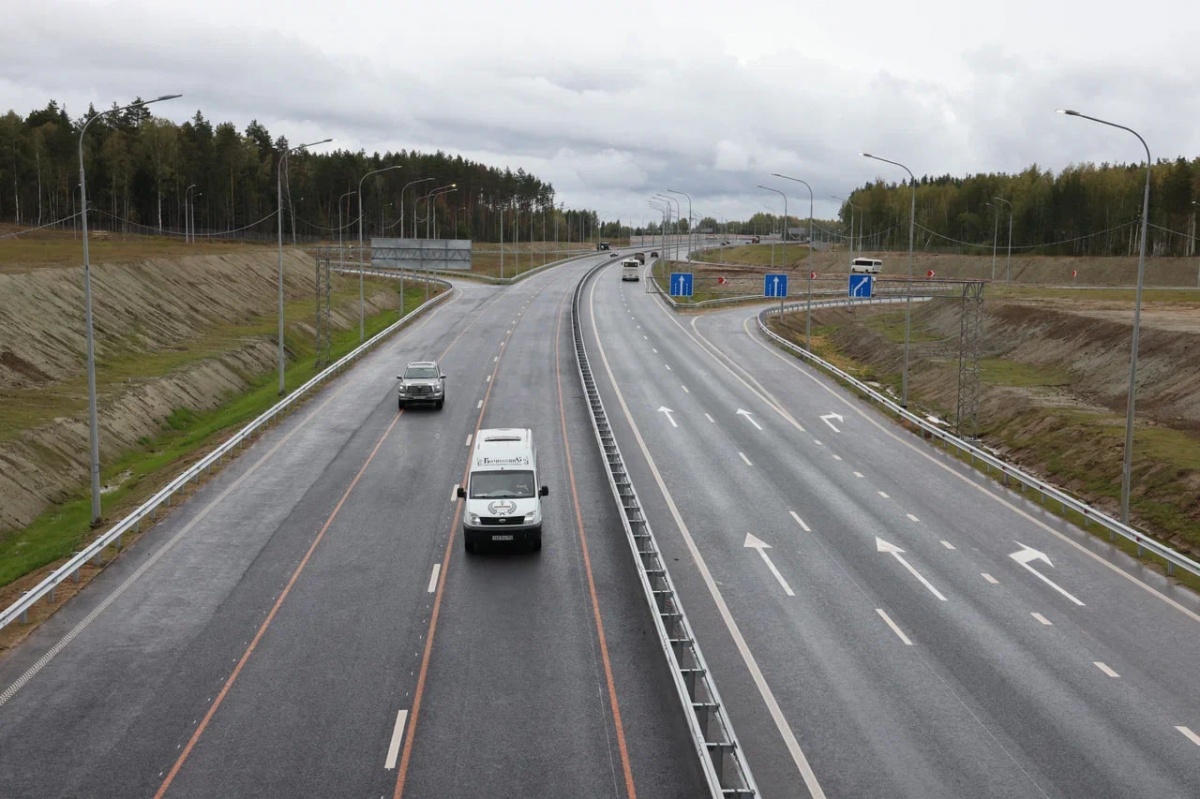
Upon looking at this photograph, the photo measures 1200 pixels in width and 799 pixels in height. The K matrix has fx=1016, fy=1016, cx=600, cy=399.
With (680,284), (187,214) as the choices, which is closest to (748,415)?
(680,284)

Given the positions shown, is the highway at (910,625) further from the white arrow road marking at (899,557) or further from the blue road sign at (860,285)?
the blue road sign at (860,285)

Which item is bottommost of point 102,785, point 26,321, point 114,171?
point 102,785

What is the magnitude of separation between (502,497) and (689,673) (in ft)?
30.4

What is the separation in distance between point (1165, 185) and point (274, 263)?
107006 mm

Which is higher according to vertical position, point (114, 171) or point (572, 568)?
point (114, 171)

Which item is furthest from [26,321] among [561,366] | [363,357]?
[561,366]

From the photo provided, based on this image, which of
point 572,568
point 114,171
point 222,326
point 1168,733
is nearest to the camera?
point 1168,733

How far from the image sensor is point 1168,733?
16266mm

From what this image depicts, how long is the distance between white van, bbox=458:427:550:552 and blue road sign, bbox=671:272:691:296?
58.3 metres

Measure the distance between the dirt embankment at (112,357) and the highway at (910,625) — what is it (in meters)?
20.0

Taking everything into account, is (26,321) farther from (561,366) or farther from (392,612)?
(392,612)

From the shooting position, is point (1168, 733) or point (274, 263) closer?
point (1168, 733)

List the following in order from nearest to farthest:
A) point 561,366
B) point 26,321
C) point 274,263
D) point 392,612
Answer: point 392,612, point 26,321, point 561,366, point 274,263

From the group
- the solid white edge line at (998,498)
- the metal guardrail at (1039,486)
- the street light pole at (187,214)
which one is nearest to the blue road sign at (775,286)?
the solid white edge line at (998,498)
